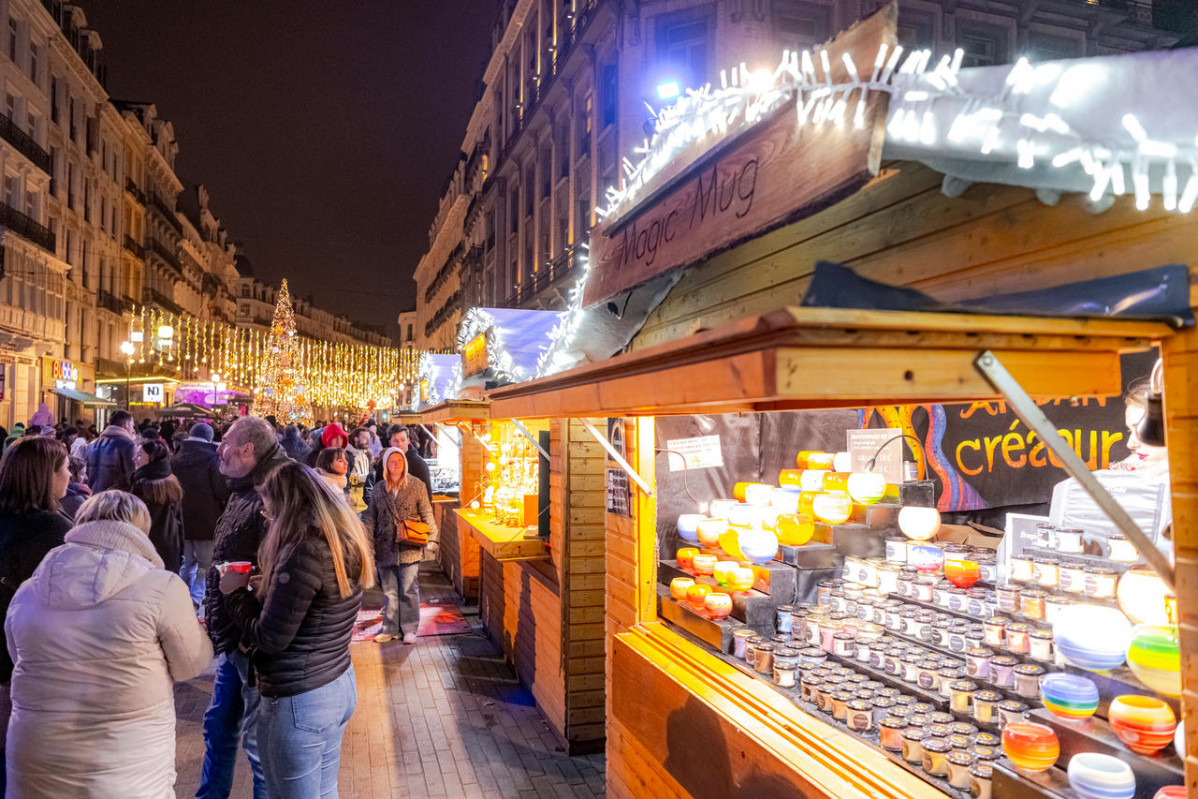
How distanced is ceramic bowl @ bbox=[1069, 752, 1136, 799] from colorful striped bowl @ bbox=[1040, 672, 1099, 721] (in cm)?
17

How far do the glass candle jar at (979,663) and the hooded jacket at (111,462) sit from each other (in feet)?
25.2

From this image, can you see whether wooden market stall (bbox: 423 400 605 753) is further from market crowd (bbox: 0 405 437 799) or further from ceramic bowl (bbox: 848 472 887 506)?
ceramic bowl (bbox: 848 472 887 506)

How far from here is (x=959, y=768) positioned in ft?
7.54

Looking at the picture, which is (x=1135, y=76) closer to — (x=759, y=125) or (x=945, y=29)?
(x=759, y=125)

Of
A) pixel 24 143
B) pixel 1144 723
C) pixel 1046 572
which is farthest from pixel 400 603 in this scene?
pixel 24 143

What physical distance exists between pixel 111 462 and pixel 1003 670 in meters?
8.22

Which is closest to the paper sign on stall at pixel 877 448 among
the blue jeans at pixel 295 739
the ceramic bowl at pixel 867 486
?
the ceramic bowl at pixel 867 486

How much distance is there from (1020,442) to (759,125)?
3836 mm

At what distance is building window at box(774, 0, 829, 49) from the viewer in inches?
682

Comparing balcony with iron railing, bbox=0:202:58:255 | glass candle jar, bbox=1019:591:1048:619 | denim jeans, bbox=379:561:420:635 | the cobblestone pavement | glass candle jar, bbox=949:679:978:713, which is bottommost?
the cobblestone pavement

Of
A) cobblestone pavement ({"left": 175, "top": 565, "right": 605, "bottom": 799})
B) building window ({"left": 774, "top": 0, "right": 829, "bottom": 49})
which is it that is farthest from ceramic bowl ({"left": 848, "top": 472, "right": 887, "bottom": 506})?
building window ({"left": 774, "top": 0, "right": 829, "bottom": 49})

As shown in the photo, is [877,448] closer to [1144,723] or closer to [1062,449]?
[1144,723]

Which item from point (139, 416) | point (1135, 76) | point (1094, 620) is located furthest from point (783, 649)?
point (139, 416)

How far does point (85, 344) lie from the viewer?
3133cm
